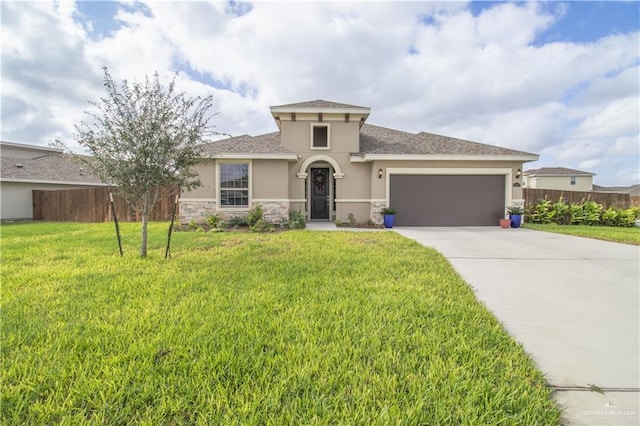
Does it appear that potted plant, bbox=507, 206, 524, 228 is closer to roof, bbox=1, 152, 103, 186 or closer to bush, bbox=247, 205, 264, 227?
bush, bbox=247, 205, 264, 227

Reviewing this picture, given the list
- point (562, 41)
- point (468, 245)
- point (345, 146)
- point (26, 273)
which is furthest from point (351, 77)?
point (26, 273)

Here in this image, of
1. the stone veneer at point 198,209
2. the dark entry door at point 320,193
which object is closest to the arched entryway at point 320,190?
the dark entry door at point 320,193

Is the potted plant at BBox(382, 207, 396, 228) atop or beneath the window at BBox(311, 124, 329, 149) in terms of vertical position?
beneath

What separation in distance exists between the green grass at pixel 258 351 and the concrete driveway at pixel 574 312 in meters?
0.25

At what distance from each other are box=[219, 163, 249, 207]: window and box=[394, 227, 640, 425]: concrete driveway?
7913 millimetres

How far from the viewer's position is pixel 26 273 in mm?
4707

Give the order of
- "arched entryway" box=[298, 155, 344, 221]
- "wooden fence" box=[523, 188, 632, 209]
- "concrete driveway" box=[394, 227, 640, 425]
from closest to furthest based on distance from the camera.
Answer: "concrete driveway" box=[394, 227, 640, 425]
"arched entryway" box=[298, 155, 344, 221]
"wooden fence" box=[523, 188, 632, 209]

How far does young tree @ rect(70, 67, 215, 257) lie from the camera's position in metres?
5.29

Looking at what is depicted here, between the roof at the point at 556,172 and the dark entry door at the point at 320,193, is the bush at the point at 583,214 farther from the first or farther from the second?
the roof at the point at 556,172

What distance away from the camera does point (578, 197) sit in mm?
14617

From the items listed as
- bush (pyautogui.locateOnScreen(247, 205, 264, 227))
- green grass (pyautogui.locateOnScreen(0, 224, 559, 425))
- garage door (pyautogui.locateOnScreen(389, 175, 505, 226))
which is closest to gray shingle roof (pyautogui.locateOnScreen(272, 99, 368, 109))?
garage door (pyautogui.locateOnScreen(389, 175, 505, 226))

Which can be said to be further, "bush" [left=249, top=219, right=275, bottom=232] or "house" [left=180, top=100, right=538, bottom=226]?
"house" [left=180, top=100, right=538, bottom=226]

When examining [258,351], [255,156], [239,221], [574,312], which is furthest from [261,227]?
[574,312]

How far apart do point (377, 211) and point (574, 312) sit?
8576 mm
